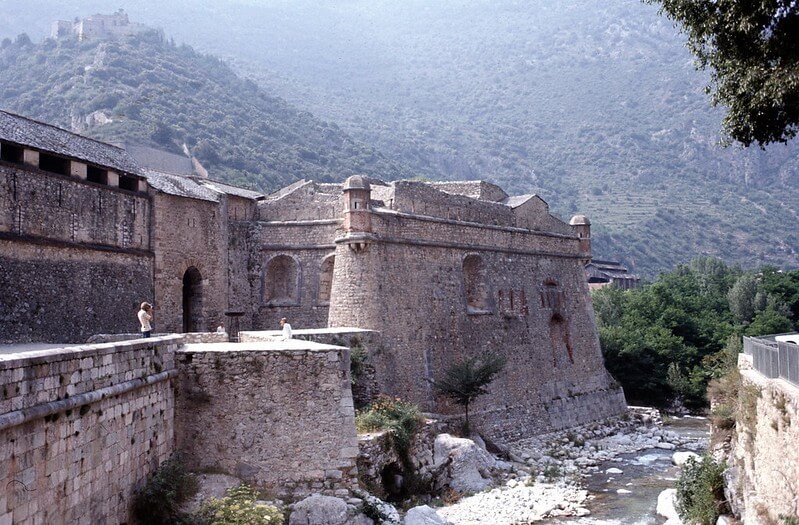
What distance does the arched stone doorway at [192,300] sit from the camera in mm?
26688

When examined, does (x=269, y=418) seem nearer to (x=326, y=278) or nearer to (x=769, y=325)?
(x=326, y=278)

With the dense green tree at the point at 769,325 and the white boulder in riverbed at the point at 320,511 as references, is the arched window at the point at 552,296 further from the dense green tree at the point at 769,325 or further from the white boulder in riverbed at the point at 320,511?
the white boulder in riverbed at the point at 320,511

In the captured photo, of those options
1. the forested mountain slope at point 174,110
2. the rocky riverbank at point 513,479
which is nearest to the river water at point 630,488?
the rocky riverbank at point 513,479

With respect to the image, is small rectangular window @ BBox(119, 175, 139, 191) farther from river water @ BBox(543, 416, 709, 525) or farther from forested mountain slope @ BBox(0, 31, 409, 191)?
forested mountain slope @ BBox(0, 31, 409, 191)

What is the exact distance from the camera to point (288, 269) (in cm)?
2877

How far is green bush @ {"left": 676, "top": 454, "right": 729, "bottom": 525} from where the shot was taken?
56.9ft

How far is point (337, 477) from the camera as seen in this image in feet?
41.0

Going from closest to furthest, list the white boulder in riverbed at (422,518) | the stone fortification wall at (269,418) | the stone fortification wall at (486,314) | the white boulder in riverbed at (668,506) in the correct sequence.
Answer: the stone fortification wall at (269,418)
the white boulder in riverbed at (422,518)
the white boulder in riverbed at (668,506)
the stone fortification wall at (486,314)

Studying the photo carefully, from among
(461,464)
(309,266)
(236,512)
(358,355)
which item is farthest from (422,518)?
(309,266)

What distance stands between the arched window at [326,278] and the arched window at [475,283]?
229 inches

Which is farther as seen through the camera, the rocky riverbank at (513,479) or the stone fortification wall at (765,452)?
the rocky riverbank at (513,479)

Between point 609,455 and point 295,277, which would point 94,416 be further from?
point 609,455

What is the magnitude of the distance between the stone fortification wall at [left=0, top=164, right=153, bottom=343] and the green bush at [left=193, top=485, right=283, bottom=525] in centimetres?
1027

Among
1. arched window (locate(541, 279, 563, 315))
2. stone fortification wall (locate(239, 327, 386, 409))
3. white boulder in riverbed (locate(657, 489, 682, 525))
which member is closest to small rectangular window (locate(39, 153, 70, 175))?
stone fortification wall (locate(239, 327, 386, 409))
